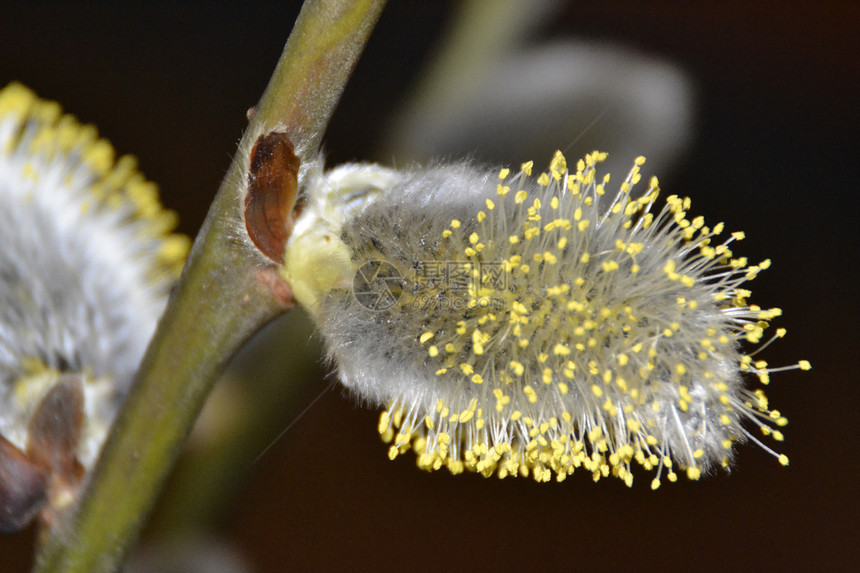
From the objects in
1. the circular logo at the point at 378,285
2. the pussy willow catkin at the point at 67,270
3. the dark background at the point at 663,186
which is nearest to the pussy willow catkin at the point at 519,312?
the circular logo at the point at 378,285

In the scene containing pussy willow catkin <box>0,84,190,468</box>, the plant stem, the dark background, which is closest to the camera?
the plant stem

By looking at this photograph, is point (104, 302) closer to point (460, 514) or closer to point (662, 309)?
point (662, 309)

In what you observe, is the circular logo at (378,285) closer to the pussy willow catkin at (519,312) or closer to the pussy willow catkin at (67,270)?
the pussy willow catkin at (519,312)

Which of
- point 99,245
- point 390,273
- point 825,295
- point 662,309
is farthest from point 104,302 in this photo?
point 825,295
